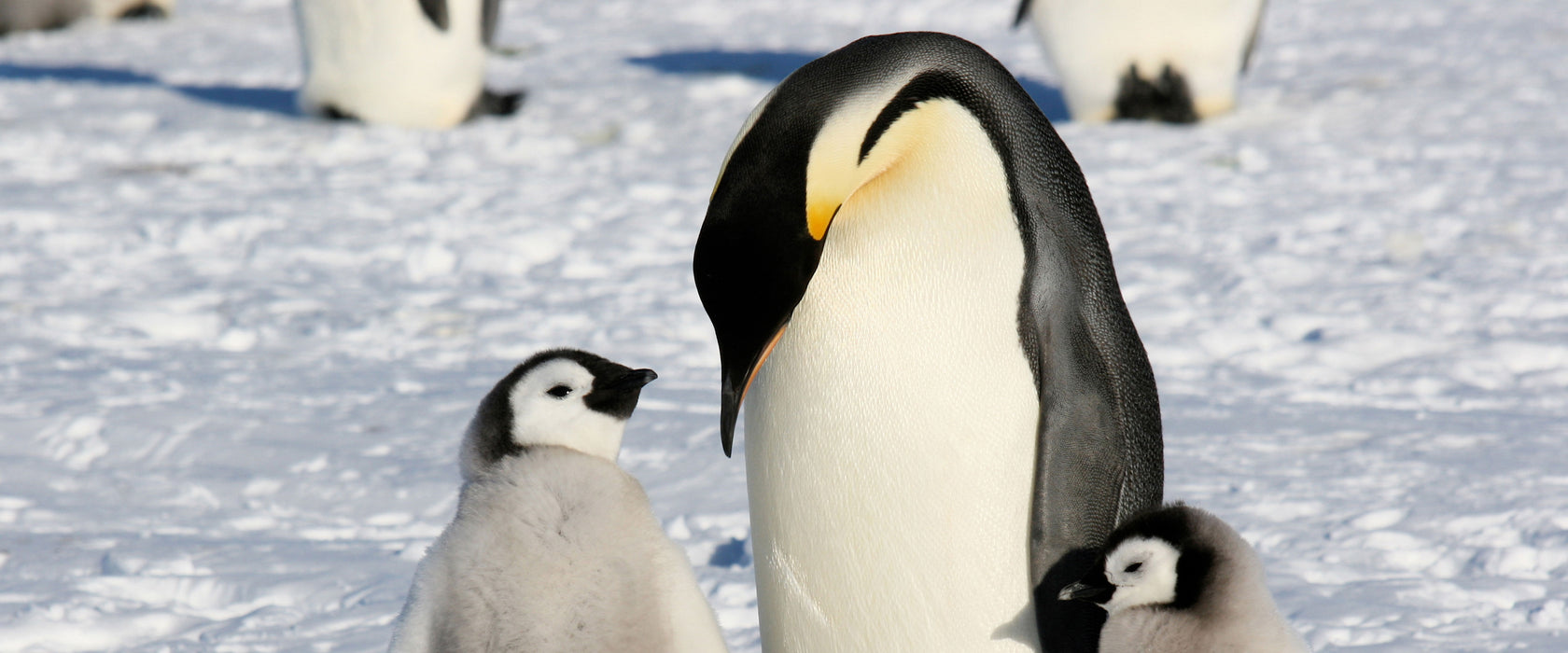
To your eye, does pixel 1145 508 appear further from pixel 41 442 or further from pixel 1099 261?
pixel 41 442

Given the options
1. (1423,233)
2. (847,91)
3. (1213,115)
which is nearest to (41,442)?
(847,91)

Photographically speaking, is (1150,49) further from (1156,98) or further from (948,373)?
(948,373)

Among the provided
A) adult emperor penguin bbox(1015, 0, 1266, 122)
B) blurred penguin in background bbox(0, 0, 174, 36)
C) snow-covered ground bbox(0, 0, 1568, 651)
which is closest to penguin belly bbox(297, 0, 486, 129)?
snow-covered ground bbox(0, 0, 1568, 651)

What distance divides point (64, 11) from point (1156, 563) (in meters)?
9.39

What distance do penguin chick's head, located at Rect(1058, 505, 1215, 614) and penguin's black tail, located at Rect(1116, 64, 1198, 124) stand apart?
5.15 metres

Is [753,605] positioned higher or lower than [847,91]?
lower

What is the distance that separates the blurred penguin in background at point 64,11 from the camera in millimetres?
9086

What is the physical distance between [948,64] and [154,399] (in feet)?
7.83

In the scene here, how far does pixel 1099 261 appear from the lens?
6.18 ft

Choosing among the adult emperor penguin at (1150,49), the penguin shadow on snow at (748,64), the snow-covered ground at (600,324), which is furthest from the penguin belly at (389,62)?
the adult emperor penguin at (1150,49)

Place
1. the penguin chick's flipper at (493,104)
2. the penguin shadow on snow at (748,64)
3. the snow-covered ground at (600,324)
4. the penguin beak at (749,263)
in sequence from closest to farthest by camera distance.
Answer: the penguin beak at (749,263), the snow-covered ground at (600,324), the penguin chick's flipper at (493,104), the penguin shadow on snow at (748,64)

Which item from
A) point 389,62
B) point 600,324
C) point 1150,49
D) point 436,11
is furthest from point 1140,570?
point 389,62

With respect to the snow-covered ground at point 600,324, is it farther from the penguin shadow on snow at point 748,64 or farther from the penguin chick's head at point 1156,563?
the penguin chick's head at point 1156,563

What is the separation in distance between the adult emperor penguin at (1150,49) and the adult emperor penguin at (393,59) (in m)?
2.51
